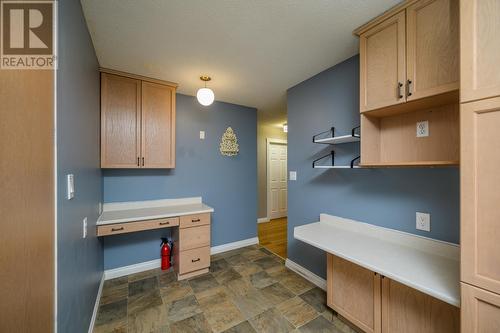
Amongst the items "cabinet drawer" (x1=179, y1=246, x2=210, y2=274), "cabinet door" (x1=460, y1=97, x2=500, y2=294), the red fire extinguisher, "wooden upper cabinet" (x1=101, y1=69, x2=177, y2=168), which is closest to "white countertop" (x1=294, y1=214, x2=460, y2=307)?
"cabinet door" (x1=460, y1=97, x2=500, y2=294)

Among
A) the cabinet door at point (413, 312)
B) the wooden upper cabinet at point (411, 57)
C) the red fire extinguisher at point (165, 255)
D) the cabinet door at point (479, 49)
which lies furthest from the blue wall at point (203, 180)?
the cabinet door at point (479, 49)

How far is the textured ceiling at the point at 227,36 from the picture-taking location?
4.58 ft

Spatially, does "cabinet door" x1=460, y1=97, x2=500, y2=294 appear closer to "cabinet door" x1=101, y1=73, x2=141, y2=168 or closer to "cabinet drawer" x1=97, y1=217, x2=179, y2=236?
"cabinet drawer" x1=97, y1=217, x2=179, y2=236

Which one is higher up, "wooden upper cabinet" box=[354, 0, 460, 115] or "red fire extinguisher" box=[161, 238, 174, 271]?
"wooden upper cabinet" box=[354, 0, 460, 115]

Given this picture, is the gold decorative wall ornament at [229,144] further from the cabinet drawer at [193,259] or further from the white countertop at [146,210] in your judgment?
the cabinet drawer at [193,259]

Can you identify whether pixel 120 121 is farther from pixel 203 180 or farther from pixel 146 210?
pixel 203 180

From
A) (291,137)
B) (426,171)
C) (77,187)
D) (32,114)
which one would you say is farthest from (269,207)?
(32,114)

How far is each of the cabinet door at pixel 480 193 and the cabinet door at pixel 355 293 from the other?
0.70 metres

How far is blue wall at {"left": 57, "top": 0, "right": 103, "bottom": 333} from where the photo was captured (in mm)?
975

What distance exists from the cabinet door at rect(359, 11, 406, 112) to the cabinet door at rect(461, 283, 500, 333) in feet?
3.76

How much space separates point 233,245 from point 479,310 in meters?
2.93

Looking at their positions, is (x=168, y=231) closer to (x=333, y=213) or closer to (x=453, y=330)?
(x=333, y=213)

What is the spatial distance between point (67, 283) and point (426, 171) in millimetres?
2438

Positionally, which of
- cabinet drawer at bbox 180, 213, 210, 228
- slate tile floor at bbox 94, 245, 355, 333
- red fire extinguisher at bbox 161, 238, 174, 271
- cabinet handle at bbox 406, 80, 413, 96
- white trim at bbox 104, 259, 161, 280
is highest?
cabinet handle at bbox 406, 80, 413, 96
